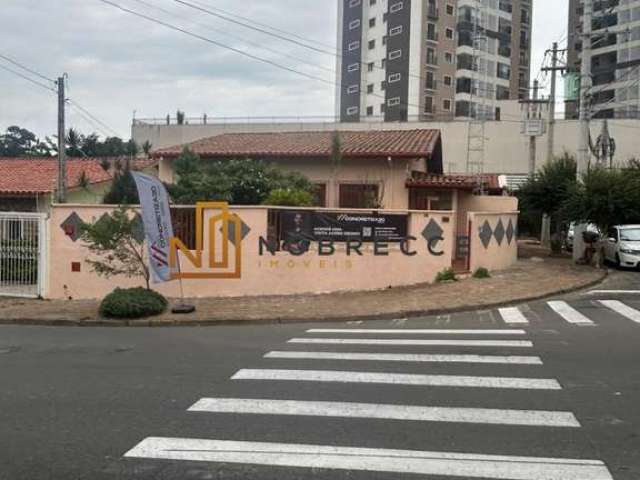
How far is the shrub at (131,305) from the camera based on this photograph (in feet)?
44.7

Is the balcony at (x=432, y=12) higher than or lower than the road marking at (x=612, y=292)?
higher

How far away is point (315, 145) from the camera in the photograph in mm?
26875

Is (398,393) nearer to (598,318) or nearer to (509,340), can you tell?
(509,340)

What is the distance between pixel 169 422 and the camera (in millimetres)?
5914

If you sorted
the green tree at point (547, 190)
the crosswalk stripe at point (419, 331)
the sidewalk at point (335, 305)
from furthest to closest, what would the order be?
the green tree at point (547, 190)
the sidewalk at point (335, 305)
the crosswalk stripe at point (419, 331)

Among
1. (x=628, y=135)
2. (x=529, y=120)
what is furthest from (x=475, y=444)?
(x=628, y=135)

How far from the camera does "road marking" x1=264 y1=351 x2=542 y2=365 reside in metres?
8.57

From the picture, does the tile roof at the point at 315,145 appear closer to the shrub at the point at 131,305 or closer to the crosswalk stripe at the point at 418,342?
the shrub at the point at 131,305

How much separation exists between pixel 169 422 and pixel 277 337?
5378 millimetres

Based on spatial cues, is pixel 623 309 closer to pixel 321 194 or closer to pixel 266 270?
pixel 266 270

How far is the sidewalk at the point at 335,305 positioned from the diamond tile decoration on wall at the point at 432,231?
52.2 inches

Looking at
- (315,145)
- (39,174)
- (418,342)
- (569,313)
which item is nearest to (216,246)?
(418,342)

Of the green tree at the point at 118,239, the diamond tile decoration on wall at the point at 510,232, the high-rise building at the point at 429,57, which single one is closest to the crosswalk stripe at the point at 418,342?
the green tree at the point at 118,239

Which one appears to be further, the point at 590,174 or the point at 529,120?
the point at 529,120
